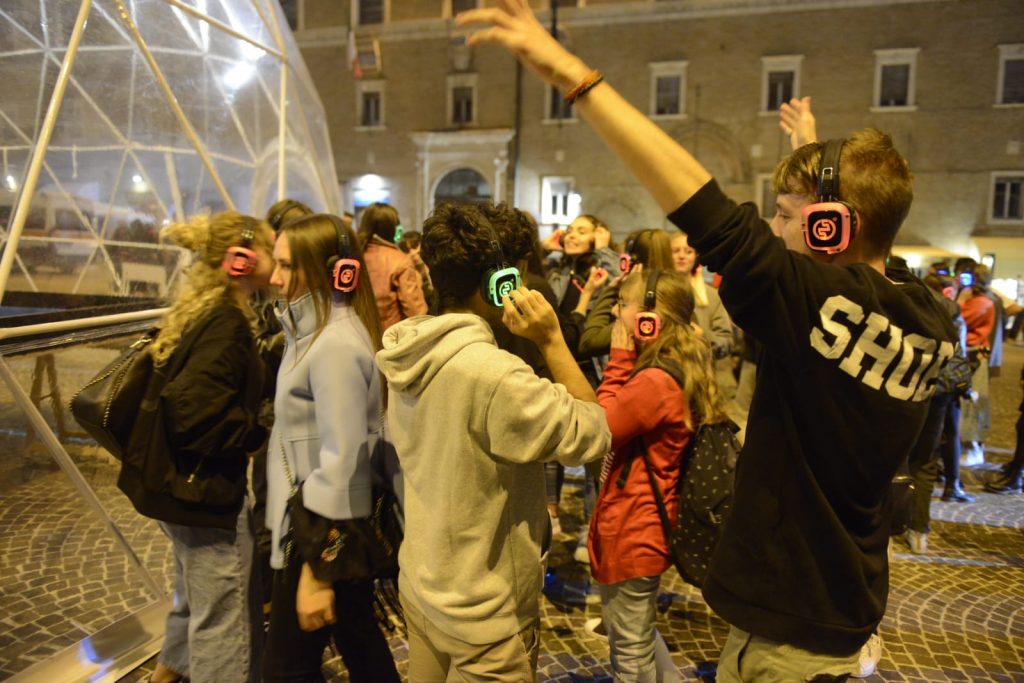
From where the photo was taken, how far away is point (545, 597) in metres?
4.00

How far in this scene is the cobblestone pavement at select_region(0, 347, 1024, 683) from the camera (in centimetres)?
298

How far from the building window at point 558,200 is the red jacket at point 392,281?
20447mm

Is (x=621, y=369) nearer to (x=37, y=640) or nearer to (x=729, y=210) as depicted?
(x=729, y=210)

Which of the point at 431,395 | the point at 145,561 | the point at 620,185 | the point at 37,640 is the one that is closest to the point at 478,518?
the point at 431,395

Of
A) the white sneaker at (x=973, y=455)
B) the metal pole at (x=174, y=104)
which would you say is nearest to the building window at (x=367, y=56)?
the metal pole at (x=174, y=104)

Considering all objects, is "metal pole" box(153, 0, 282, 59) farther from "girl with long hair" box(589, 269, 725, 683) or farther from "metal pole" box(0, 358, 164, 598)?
"girl with long hair" box(589, 269, 725, 683)

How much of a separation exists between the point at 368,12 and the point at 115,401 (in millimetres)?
27628

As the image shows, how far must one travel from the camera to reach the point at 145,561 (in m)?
3.70

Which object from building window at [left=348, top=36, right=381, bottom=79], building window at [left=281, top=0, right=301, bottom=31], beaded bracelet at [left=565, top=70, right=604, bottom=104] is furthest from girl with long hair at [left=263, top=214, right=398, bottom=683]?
building window at [left=281, top=0, right=301, bottom=31]

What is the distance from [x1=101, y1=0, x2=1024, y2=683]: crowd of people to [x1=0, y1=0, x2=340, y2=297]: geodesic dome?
1144 mm

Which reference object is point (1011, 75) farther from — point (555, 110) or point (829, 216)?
point (829, 216)

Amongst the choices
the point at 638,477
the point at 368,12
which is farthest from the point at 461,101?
the point at 638,477

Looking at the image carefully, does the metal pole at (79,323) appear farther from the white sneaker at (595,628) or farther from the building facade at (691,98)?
the building facade at (691,98)

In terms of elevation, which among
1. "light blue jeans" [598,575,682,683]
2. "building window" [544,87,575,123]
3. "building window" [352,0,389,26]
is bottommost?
"light blue jeans" [598,575,682,683]
